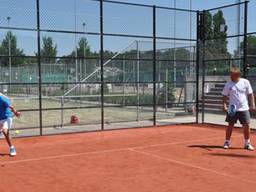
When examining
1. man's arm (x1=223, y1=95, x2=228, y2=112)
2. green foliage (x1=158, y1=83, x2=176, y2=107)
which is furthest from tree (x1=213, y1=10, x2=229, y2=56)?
man's arm (x1=223, y1=95, x2=228, y2=112)

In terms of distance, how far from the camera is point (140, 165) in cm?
775

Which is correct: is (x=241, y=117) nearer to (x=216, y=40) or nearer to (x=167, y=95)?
(x=216, y=40)

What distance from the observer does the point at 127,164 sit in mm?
7879

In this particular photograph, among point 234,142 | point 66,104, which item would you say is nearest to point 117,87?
point 66,104

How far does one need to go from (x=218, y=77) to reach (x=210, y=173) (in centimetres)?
1446

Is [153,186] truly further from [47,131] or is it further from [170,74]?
[170,74]

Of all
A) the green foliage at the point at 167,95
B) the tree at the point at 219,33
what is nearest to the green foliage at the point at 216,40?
the tree at the point at 219,33

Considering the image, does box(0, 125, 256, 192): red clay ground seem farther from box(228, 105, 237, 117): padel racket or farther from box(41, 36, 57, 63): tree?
box(41, 36, 57, 63): tree

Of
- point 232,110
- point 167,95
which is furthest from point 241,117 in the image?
point 167,95

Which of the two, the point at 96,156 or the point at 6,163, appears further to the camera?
the point at 96,156

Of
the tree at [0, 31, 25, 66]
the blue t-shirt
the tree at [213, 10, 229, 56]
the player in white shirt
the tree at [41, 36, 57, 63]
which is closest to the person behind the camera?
the blue t-shirt

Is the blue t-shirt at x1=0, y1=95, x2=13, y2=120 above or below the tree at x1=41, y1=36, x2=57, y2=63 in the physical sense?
below

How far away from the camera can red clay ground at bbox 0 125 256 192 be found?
20.9 ft

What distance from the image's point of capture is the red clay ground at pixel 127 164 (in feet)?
20.9
